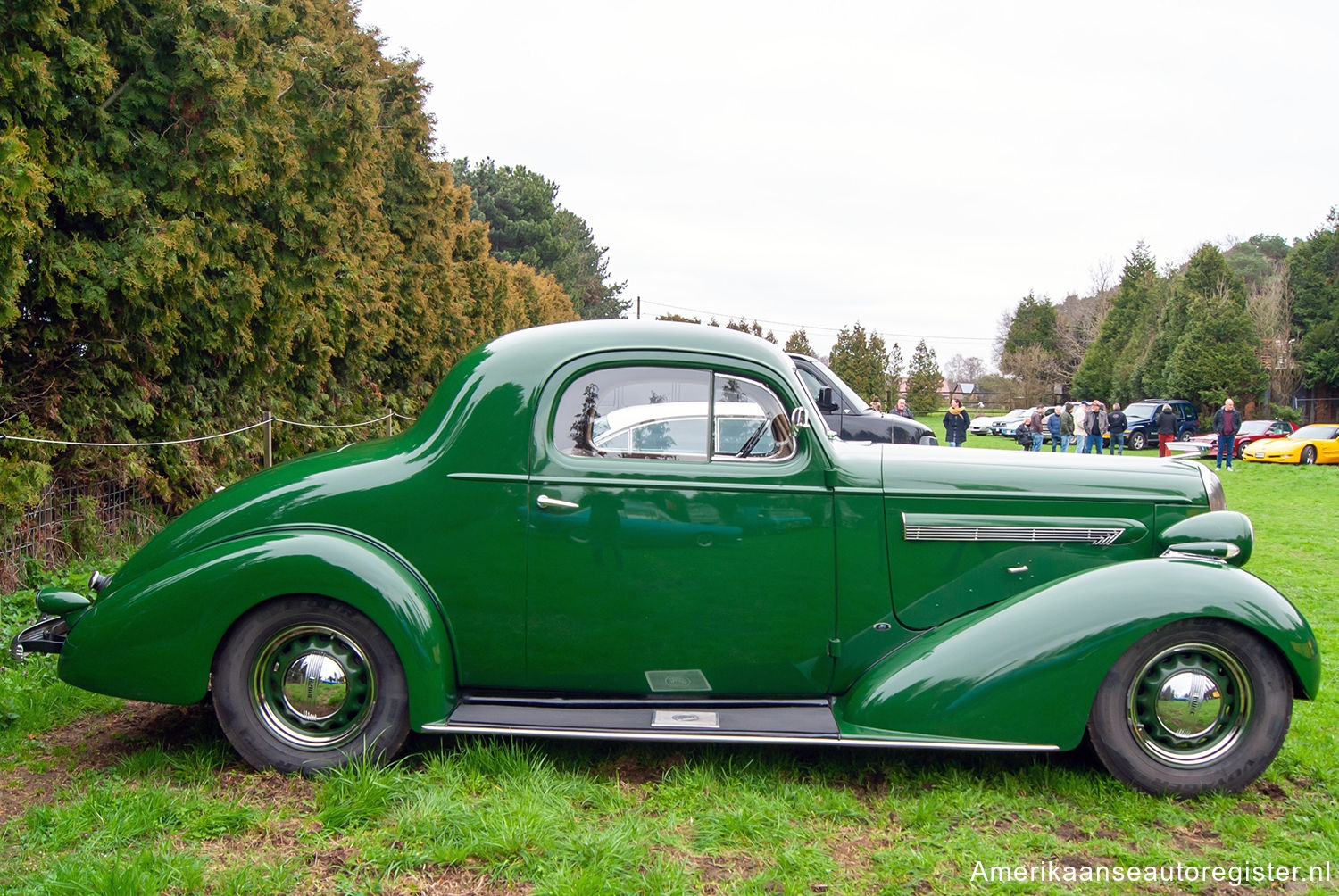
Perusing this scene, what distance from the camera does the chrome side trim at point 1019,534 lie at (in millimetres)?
4020

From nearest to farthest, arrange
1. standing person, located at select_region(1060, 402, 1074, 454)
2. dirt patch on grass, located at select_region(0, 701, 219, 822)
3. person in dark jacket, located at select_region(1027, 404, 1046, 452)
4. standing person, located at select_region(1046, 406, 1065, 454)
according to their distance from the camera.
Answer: dirt patch on grass, located at select_region(0, 701, 219, 822) < standing person, located at select_region(1046, 406, 1065, 454) < standing person, located at select_region(1060, 402, 1074, 454) < person in dark jacket, located at select_region(1027, 404, 1046, 452)

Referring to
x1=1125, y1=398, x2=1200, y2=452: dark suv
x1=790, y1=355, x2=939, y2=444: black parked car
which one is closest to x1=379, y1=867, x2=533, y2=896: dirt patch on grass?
x1=790, y1=355, x2=939, y2=444: black parked car

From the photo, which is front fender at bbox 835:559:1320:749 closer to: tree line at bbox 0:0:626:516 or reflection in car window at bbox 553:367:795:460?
reflection in car window at bbox 553:367:795:460

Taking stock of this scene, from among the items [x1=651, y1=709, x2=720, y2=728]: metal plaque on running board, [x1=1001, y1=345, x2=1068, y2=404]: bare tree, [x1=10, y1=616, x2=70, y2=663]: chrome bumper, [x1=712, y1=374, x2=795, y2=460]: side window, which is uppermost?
[x1=1001, y1=345, x2=1068, y2=404]: bare tree

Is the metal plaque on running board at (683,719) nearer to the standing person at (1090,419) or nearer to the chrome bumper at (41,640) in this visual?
the chrome bumper at (41,640)

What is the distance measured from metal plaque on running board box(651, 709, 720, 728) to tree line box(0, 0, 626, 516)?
5177 millimetres

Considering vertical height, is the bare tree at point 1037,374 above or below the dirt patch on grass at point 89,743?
above

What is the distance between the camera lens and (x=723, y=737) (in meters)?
3.56

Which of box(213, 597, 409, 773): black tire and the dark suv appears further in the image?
the dark suv

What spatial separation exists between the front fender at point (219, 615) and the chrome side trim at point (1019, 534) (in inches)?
86.3

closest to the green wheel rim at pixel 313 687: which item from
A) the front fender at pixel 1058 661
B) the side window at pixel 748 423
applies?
the side window at pixel 748 423

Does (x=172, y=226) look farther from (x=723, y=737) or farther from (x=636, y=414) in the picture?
(x=723, y=737)

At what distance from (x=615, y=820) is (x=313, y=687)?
140 cm

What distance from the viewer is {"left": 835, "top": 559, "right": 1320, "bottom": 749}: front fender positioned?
3.59 meters
